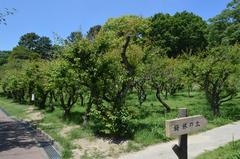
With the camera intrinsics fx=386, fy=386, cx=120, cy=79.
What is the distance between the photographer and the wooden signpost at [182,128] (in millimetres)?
5773

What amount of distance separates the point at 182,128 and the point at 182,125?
0.05 metres

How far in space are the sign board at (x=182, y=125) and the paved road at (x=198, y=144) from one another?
4.64m

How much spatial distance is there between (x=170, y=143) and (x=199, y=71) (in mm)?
6009

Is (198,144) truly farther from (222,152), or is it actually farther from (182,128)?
(182,128)

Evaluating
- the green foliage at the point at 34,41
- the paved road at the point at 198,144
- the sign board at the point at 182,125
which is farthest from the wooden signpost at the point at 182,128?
the green foliage at the point at 34,41

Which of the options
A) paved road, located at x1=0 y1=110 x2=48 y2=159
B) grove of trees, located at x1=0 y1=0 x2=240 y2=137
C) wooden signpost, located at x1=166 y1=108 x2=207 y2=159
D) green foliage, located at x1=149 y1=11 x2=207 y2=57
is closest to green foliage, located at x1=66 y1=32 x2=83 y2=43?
grove of trees, located at x1=0 y1=0 x2=240 y2=137

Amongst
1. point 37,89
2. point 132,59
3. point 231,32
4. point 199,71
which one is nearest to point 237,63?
point 199,71

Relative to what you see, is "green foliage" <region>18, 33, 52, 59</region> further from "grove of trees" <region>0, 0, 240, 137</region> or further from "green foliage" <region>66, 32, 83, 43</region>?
"green foliage" <region>66, 32, 83, 43</region>

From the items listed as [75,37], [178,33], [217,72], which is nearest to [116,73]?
[75,37]

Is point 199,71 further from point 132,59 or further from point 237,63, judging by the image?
point 132,59

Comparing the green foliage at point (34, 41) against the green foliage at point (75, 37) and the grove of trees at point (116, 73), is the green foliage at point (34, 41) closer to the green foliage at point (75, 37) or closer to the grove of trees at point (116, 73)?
the grove of trees at point (116, 73)

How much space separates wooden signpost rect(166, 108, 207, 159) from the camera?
577 cm

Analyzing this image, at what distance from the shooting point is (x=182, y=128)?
5.96 metres

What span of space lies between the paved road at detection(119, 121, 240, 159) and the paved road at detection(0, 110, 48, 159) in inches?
117
